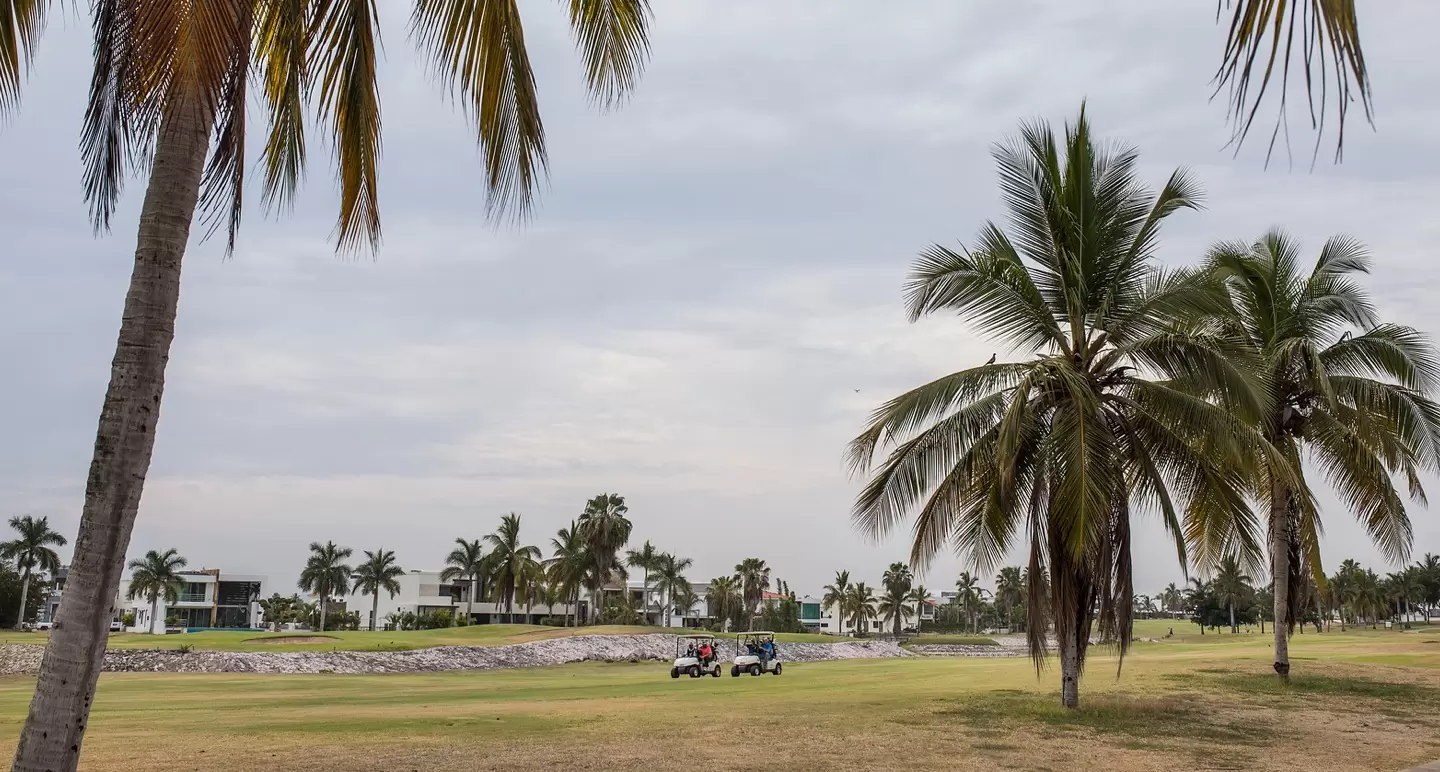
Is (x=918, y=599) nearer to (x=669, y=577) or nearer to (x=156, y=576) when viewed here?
(x=669, y=577)

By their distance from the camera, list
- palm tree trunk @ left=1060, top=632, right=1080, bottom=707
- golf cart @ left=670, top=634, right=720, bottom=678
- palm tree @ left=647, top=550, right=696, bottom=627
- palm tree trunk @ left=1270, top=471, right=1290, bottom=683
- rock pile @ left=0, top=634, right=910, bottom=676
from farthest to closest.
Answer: palm tree @ left=647, top=550, right=696, bottom=627 → rock pile @ left=0, top=634, right=910, bottom=676 → golf cart @ left=670, top=634, right=720, bottom=678 → palm tree trunk @ left=1270, top=471, right=1290, bottom=683 → palm tree trunk @ left=1060, top=632, right=1080, bottom=707

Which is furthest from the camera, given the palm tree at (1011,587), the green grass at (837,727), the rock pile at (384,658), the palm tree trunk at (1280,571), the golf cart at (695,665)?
the palm tree at (1011,587)

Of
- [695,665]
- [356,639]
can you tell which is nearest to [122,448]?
[695,665]

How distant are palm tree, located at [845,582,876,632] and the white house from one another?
74170 mm

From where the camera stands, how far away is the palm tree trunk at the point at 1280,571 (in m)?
22.2

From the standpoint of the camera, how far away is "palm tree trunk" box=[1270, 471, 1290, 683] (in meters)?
22.2

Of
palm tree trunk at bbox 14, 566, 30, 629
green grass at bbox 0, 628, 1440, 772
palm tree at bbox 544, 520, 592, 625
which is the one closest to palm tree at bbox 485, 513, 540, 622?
palm tree at bbox 544, 520, 592, 625

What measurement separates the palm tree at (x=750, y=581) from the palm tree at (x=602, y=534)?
29.9m

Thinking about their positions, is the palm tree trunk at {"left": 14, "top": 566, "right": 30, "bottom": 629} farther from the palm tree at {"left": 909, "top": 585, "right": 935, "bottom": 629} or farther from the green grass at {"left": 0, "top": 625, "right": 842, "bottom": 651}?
the palm tree at {"left": 909, "top": 585, "right": 935, "bottom": 629}

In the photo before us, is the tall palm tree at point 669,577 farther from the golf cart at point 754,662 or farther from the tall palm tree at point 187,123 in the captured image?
the tall palm tree at point 187,123

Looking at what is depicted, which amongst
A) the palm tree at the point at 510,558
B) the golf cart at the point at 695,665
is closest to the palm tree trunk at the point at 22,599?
the palm tree at the point at 510,558

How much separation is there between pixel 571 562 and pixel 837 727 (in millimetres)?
77694

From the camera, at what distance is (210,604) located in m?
126

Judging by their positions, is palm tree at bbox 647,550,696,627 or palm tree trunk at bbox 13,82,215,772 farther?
palm tree at bbox 647,550,696,627
